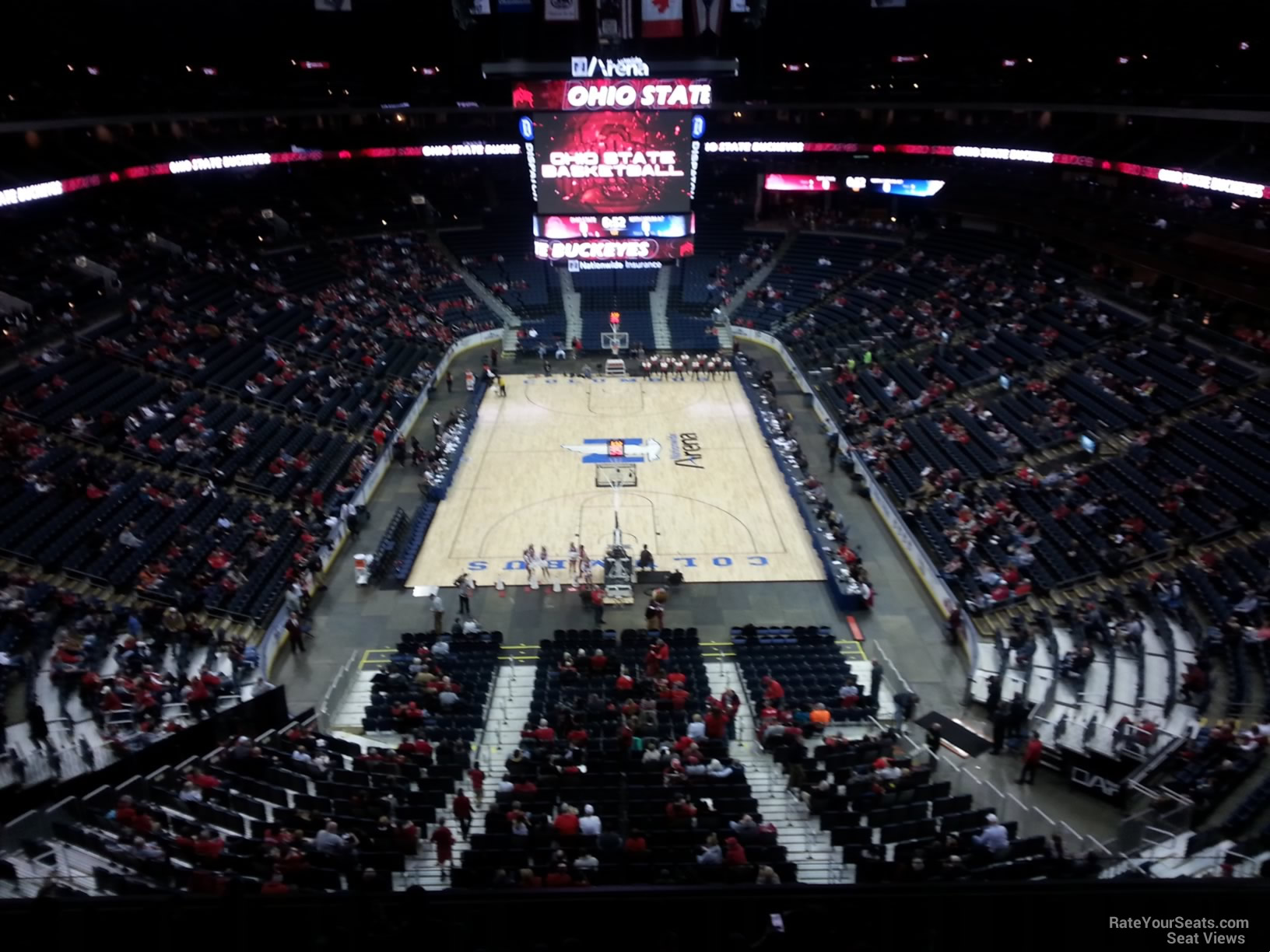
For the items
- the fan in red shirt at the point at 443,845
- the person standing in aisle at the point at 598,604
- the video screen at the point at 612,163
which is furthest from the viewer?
the video screen at the point at 612,163

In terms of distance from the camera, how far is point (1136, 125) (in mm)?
36656

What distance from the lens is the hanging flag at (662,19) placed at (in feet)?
83.4

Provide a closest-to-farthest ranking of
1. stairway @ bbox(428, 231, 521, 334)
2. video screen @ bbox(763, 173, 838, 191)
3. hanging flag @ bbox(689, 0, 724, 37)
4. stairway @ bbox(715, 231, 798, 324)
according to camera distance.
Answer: hanging flag @ bbox(689, 0, 724, 37), stairway @ bbox(428, 231, 521, 334), stairway @ bbox(715, 231, 798, 324), video screen @ bbox(763, 173, 838, 191)

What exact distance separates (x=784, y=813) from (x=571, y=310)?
34065 millimetres

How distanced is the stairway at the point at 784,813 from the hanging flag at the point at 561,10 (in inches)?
770

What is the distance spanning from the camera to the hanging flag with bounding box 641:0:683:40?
2541 cm

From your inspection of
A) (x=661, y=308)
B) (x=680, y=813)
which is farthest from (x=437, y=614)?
(x=661, y=308)

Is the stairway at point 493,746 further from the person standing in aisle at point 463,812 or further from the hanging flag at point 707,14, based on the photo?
the hanging flag at point 707,14

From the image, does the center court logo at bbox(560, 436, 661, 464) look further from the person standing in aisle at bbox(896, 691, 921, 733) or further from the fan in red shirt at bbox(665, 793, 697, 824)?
the fan in red shirt at bbox(665, 793, 697, 824)

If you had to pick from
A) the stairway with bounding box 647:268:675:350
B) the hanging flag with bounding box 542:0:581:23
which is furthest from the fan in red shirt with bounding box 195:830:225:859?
the stairway with bounding box 647:268:675:350

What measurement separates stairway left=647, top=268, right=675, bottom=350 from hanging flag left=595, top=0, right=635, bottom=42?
51.6 feet

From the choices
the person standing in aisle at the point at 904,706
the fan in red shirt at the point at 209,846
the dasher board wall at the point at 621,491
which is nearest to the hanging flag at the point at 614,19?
the dasher board wall at the point at 621,491

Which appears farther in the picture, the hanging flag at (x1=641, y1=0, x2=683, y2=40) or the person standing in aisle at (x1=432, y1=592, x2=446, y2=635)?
the hanging flag at (x1=641, y1=0, x2=683, y2=40)

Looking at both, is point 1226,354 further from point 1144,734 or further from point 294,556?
point 294,556
